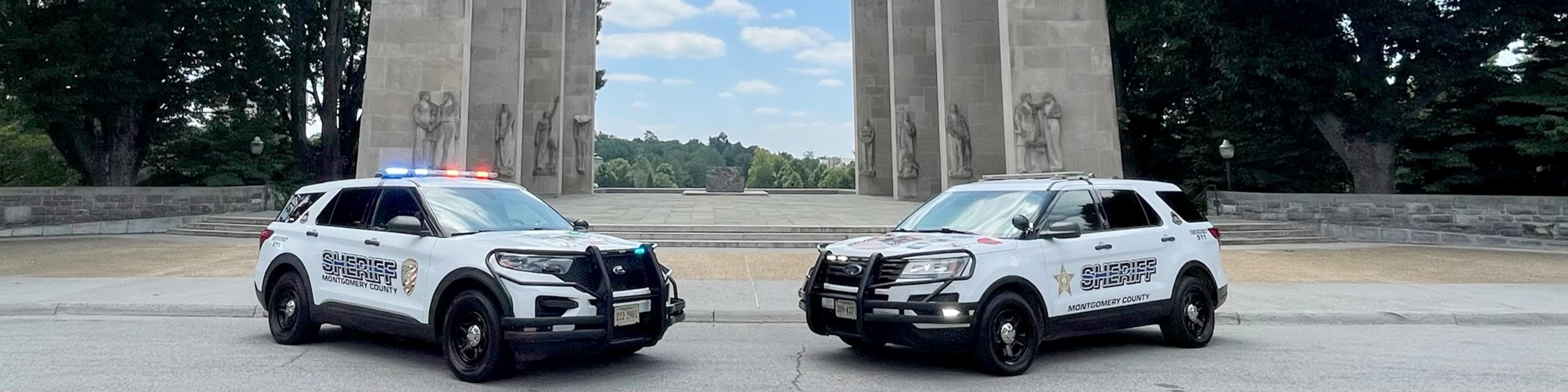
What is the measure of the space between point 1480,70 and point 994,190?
20687mm

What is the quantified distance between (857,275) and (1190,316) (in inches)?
128

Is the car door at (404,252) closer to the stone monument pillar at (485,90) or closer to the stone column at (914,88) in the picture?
the stone monument pillar at (485,90)

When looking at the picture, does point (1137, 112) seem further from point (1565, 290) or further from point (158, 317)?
point (158, 317)

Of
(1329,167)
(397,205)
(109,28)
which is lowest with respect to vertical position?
(397,205)

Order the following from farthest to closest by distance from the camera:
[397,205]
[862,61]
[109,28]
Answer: [862,61] → [109,28] → [397,205]

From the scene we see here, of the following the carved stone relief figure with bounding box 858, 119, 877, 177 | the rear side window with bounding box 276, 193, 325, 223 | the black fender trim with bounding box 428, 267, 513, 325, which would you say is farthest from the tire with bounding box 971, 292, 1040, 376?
the carved stone relief figure with bounding box 858, 119, 877, 177

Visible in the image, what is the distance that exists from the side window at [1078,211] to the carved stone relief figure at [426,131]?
68.6ft

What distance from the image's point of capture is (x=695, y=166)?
136750mm

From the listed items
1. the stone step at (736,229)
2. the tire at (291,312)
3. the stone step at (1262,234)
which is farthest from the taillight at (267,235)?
the stone step at (1262,234)

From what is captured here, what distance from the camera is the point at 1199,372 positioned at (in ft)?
21.0

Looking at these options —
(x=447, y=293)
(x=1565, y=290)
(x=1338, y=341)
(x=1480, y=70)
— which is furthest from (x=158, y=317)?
(x=1480, y=70)

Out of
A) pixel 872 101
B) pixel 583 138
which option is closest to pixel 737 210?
pixel 583 138

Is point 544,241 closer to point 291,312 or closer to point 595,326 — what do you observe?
point 595,326

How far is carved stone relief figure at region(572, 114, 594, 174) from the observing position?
38.5 meters
